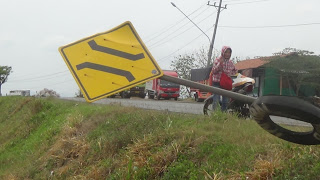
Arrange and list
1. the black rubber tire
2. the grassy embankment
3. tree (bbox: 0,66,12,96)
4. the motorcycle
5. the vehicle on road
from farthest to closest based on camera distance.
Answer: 1. tree (bbox: 0,66,12,96)
2. the vehicle on road
3. the motorcycle
4. the grassy embankment
5. the black rubber tire

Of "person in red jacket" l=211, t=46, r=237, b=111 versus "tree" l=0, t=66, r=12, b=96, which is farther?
"tree" l=0, t=66, r=12, b=96

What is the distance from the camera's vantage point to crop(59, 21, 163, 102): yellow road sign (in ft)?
7.84

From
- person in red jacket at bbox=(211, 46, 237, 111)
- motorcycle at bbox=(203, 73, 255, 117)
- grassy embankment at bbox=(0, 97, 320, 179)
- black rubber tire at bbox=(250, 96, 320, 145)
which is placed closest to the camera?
black rubber tire at bbox=(250, 96, 320, 145)

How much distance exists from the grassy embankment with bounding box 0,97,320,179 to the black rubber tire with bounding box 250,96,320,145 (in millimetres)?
1177

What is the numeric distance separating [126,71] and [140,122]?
379cm

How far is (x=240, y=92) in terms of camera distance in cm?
653

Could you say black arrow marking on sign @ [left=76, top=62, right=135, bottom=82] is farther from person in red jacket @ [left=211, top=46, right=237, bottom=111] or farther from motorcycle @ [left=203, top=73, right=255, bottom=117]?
person in red jacket @ [left=211, top=46, right=237, bottom=111]

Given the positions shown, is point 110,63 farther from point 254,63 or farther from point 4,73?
point 4,73

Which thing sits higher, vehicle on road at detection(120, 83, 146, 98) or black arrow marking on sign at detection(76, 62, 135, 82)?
black arrow marking on sign at detection(76, 62, 135, 82)

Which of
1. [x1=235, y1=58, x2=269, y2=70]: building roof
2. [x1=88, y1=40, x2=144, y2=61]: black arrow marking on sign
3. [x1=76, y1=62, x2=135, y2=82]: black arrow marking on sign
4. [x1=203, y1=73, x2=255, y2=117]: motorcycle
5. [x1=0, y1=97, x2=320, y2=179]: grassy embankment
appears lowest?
[x1=0, y1=97, x2=320, y2=179]: grassy embankment

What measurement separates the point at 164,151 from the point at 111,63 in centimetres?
238

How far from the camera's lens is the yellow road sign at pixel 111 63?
2.39 metres

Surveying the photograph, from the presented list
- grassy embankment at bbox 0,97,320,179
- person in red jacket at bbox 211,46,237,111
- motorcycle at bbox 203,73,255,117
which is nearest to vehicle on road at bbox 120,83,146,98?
grassy embankment at bbox 0,97,320,179

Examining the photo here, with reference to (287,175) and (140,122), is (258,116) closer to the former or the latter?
(287,175)
